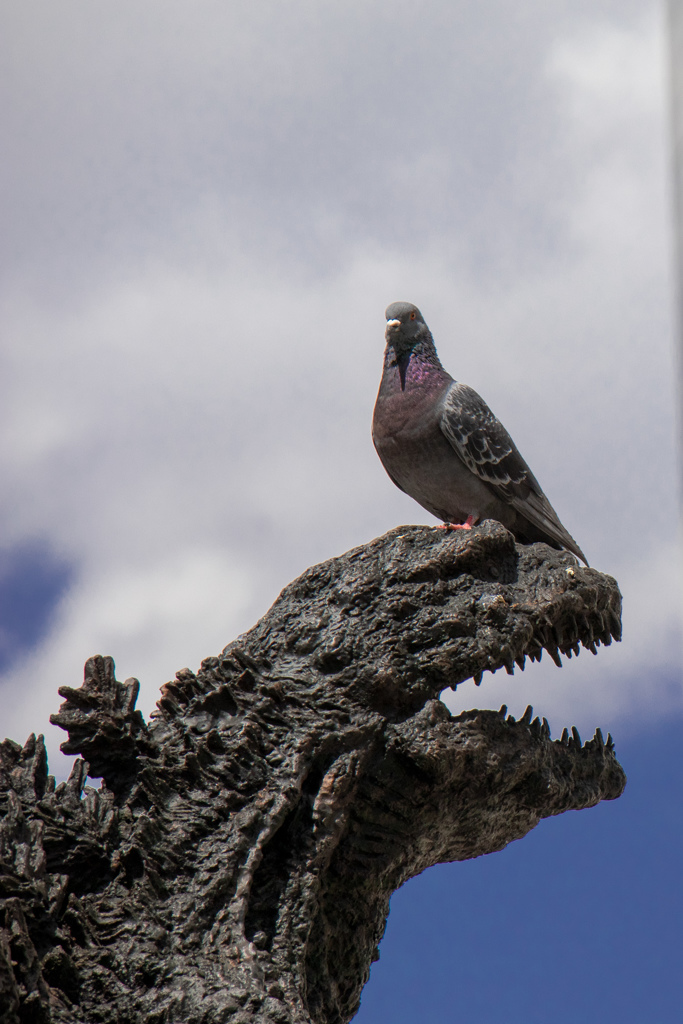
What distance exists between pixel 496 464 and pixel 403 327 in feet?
3.38

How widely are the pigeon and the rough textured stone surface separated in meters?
1.25

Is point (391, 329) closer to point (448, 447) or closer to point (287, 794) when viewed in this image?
point (448, 447)

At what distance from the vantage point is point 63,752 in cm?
411

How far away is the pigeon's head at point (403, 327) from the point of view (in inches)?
229

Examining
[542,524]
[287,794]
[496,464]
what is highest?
[496,464]

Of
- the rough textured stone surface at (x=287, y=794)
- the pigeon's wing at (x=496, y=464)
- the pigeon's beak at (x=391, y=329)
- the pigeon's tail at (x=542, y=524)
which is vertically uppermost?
the pigeon's beak at (x=391, y=329)

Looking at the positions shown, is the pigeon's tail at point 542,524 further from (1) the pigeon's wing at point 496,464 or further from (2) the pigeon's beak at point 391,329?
(2) the pigeon's beak at point 391,329

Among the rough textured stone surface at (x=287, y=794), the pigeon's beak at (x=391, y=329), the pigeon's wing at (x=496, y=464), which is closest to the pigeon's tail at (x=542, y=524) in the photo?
the pigeon's wing at (x=496, y=464)

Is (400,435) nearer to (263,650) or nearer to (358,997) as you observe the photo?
(263,650)

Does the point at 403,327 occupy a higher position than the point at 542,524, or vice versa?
the point at 403,327

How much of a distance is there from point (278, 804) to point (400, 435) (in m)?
2.58

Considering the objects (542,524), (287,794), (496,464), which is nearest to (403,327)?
(496,464)

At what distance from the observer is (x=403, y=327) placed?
5.81 metres

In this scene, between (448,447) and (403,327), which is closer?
(448,447)
